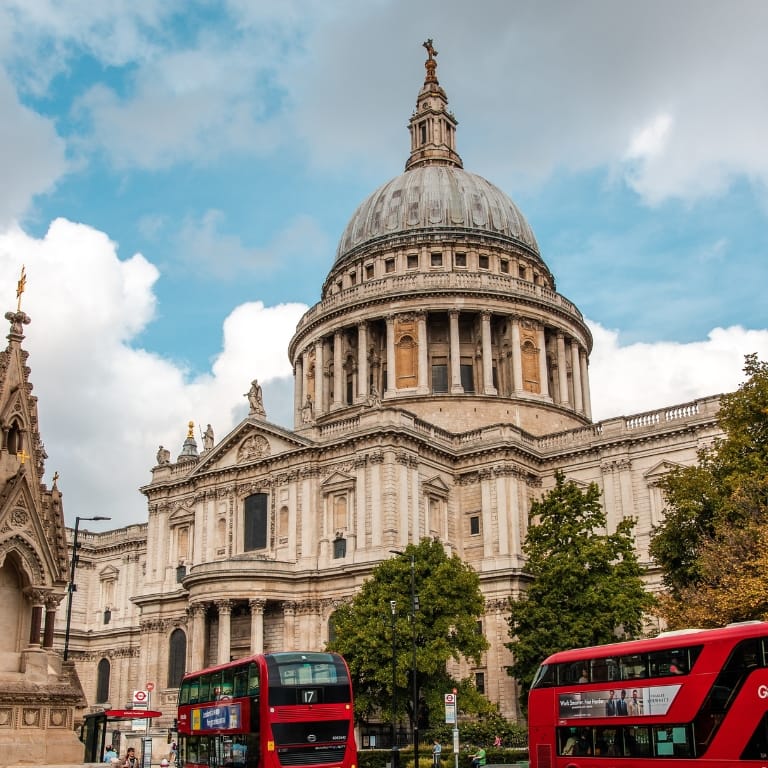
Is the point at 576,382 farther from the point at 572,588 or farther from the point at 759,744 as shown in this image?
the point at 759,744

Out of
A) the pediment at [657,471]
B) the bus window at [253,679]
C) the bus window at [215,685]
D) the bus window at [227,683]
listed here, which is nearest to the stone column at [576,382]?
the pediment at [657,471]

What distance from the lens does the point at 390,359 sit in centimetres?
7806

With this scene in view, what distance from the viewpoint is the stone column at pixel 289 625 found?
203 ft

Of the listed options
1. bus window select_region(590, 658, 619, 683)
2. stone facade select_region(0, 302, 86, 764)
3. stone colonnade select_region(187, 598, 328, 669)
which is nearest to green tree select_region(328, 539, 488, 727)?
stone colonnade select_region(187, 598, 328, 669)

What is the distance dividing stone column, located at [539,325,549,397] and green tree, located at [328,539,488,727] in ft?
94.5

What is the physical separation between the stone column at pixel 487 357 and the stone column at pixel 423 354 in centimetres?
432

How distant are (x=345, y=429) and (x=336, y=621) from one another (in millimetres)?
16148

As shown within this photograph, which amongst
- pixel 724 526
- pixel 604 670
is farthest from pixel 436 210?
pixel 604 670

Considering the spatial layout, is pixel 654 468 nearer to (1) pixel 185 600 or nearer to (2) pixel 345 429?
(2) pixel 345 429

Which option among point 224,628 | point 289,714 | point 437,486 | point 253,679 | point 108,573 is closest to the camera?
point 289,714

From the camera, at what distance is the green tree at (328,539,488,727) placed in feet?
158

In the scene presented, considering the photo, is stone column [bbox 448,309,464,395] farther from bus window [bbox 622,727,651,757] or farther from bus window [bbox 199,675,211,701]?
bus window [bbox 622,727,651,757]

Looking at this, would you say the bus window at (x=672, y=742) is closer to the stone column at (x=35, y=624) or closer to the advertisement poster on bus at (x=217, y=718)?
the advertisement poster on bus at (x=217, y=718)

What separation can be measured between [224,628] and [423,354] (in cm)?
2659
